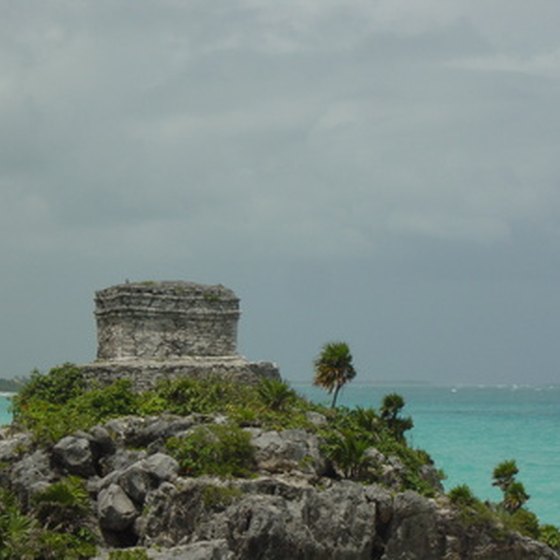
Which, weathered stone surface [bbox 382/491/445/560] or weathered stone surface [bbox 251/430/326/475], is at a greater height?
weathered stone surface [bbox 251/430/326/475]

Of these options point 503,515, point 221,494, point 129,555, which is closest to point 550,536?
point 503,515

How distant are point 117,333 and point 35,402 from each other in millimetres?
3520

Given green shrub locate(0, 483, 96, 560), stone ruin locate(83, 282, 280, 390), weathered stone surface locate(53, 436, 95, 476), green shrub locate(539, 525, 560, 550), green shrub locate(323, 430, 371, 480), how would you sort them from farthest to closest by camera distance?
stone ruin locate(83, 282, 280, 390), green shrub locate(539, 525, 560, 550), green shrub locate(323, 430, 371, 480), weathered stone surface locate(53, 436, 95, 476), green shrub locate(0, 483, 96, 560)

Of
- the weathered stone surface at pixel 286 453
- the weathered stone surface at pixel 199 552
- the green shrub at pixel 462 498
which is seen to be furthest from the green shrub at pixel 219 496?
the green shrub at pixel 462 498

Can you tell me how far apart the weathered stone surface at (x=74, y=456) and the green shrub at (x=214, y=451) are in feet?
5.89

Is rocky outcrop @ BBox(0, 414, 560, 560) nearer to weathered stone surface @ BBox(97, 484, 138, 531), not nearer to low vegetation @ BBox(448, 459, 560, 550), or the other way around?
weathered stone surface @ BBox(97, 484, 138, 531)

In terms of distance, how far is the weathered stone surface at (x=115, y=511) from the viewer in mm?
23781

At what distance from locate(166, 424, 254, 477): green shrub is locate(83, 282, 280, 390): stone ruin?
5.66 meters

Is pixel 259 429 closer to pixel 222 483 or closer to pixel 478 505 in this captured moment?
pixel 222 483

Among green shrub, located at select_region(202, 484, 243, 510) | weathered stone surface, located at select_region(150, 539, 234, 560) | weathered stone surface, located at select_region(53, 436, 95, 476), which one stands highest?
weathered stone surface, located at select_region(53, 436, 95, 476)

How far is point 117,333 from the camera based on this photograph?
32.2 metres

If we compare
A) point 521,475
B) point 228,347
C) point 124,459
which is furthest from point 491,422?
point 124,459

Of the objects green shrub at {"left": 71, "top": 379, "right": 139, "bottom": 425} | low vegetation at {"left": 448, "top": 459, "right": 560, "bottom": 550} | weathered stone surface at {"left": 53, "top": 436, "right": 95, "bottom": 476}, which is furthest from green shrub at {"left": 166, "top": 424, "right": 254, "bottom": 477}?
A: low vegetation at {"left": 448, "top": 459, "right": 560, "bottom": 550}

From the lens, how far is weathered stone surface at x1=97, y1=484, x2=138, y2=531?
23781 mm
